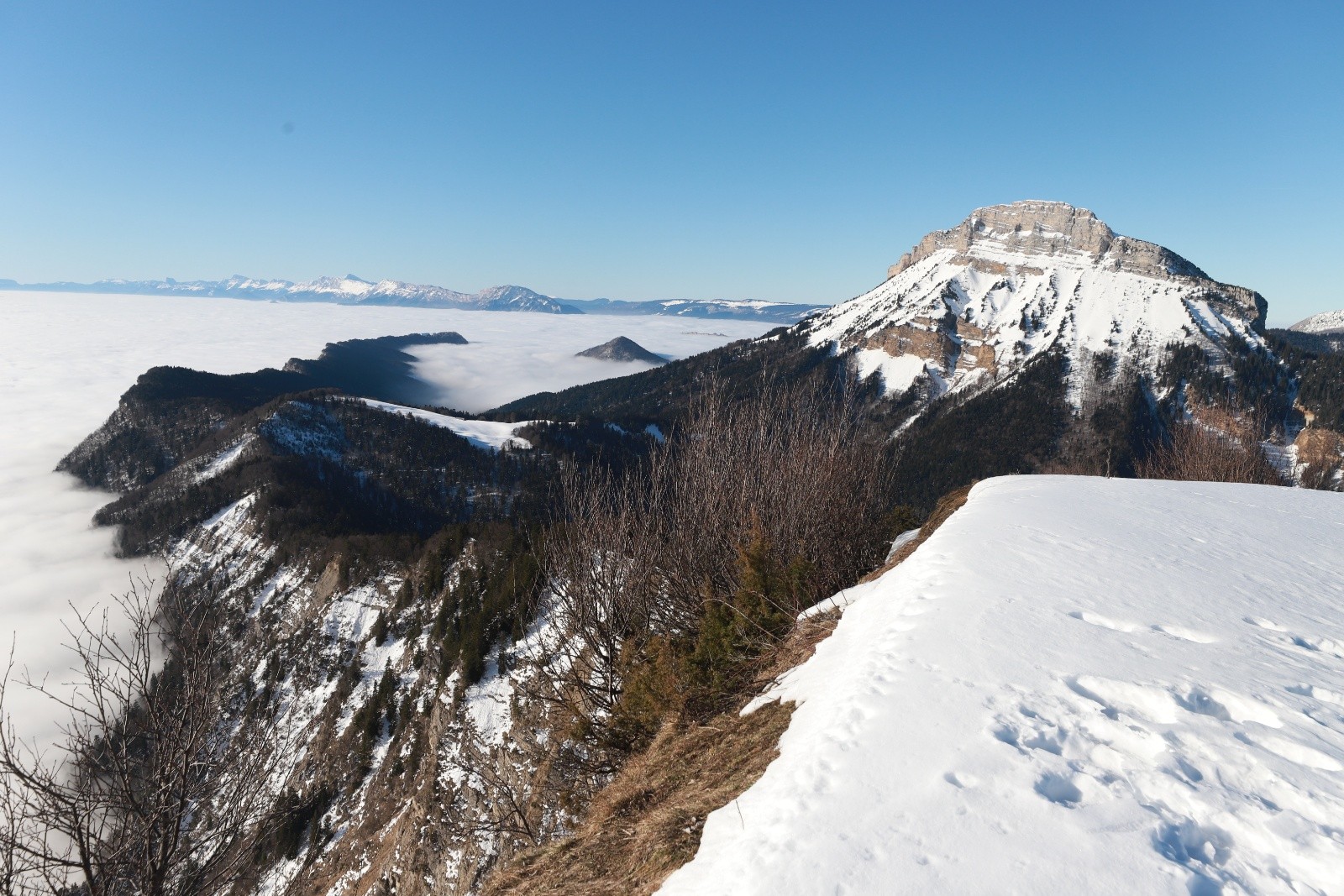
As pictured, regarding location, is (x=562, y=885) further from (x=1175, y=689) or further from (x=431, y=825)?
(x=431, y=825)

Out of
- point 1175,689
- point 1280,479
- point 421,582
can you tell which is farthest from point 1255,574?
point 421,582

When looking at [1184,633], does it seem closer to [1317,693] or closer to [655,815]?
[1317,693]

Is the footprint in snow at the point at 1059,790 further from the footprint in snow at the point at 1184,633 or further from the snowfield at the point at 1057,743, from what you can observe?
the footprint in snow at the point at 1184,633

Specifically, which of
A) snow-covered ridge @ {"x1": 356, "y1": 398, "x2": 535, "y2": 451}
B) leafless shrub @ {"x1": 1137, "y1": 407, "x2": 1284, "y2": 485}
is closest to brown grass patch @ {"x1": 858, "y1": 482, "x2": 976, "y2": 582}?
leafless shrub @ {"x1": 1137, "y1": 407, "x2": 1284, "y2": 485}

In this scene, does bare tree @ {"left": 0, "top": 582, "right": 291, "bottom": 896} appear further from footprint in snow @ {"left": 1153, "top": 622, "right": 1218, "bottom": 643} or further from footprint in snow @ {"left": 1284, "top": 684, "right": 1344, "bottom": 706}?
footprint in snow @ {"left": 1284, "top": 684, "right": 1344, "bottom": 706}

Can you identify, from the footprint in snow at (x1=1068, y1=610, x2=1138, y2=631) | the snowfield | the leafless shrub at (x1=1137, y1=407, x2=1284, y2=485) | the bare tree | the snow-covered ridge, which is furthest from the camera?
the snow-covered ridge

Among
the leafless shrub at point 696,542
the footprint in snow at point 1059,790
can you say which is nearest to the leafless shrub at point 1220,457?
the leafless shrub at point 696,542

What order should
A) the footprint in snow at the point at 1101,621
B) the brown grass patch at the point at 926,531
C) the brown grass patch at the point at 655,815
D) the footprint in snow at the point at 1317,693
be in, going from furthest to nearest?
the brown grass patch at the point at 926,531 → the footprint in snow at the point at 1101,621 → the footprint in snow at the point at 1317,693 → the brown grass patch at the point at 655,815
